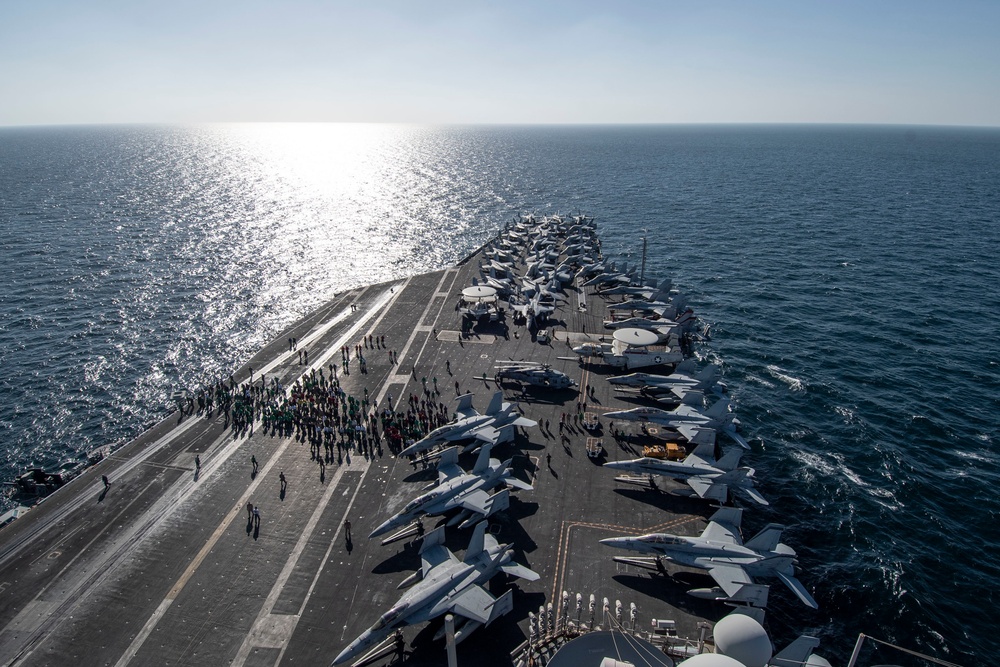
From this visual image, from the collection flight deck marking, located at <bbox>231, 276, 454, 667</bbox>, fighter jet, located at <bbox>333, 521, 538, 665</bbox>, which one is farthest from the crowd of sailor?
flight deck marking, located at <bbox>231, 276, 454, 667</bbox>

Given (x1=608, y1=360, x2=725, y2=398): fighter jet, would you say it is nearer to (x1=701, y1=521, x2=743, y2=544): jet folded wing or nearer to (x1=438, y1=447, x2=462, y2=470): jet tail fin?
(x1=701, y1=521, x2=743, y2=544): jet folded wing

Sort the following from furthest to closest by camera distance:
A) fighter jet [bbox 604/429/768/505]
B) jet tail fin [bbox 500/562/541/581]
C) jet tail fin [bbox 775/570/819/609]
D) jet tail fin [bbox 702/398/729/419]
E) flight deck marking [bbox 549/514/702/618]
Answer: jet tail fin [bbox 702/398/729/419] < fighter jet [bbox 604/429/768/505] < flight deck marking [bbox 549/514/702/618] < jet tail fin [bbox 775/570/819/609] < jet tail fin [bbox 500/562/541/581]

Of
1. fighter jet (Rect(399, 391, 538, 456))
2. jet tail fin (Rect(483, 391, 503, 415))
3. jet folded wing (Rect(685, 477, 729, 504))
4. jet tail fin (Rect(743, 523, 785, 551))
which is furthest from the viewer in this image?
jet tail fin (Rect(483, 391, 503, 415))

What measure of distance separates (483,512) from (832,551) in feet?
114

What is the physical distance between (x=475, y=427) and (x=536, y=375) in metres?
15.4

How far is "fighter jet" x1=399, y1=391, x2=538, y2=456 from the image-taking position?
179 feet

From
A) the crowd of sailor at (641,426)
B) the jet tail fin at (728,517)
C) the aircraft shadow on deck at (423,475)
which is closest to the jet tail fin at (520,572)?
the crowd of sailor at (641,426)

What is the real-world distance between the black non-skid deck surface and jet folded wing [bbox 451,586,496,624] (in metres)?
2.53

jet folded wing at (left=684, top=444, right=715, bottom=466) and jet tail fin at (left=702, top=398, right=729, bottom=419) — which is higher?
jet tail fin at (left=702, top=398, right=729, bottom=419)

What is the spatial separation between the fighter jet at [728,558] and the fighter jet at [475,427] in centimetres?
1693

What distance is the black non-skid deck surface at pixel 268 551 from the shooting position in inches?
1465

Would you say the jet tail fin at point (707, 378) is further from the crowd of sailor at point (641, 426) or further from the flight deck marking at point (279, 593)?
the flight deck marking at point (279, 593)

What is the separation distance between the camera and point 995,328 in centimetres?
8938

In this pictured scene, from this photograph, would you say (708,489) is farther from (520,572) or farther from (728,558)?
(520,572)
